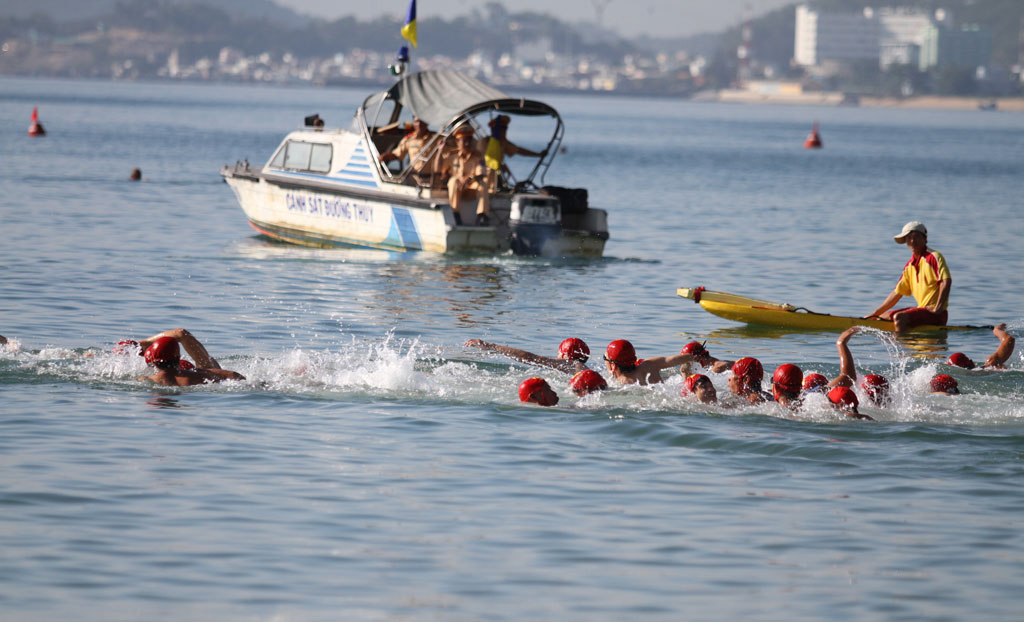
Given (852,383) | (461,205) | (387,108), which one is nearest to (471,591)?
(852,383)

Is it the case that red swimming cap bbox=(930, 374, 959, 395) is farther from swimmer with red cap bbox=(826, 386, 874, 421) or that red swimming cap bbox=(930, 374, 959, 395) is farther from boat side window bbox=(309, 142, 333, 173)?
boat side window bbox=(309, 142, 333, 173)

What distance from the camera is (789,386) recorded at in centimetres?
1254

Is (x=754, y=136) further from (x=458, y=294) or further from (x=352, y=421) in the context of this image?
(x=352, y=421)

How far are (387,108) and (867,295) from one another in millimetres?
9964

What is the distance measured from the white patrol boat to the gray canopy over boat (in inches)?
0.9

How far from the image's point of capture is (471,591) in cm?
829

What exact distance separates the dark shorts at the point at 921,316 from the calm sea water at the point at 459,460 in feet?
1.09

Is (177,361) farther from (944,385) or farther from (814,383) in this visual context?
(944,385)

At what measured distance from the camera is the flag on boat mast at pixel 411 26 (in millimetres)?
27727

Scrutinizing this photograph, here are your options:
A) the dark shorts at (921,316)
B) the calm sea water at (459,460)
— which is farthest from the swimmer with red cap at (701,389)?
the dark shorts at (921,316)

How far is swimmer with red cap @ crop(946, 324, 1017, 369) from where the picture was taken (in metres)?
15.2

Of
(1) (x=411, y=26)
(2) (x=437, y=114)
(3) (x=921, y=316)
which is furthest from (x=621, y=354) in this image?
(1) (x=411, y=26)

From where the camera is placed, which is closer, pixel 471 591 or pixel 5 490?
pixel 471 591

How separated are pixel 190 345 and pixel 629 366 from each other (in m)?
4.07
